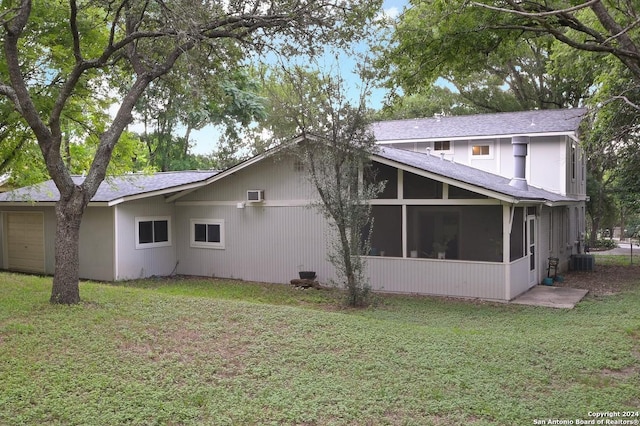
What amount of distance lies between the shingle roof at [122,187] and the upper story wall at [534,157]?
880cm

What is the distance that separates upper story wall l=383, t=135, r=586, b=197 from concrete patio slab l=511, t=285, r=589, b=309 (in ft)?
19.1

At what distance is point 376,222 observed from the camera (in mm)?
13094

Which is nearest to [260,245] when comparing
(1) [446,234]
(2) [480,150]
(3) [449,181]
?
(1) [446,234]

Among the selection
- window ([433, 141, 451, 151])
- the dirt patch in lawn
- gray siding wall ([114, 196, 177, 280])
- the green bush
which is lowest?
the dirt patch in lawn

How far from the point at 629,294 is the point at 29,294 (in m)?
13.3

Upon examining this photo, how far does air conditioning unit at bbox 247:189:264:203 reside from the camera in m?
14.3

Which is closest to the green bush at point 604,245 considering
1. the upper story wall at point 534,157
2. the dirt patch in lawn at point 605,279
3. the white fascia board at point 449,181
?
the upper story wall at point 534,157

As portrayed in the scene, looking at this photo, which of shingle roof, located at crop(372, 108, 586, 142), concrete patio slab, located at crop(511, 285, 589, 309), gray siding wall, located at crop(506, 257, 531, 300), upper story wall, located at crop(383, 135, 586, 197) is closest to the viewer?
concrete patio slab, located at crop(511, 285, 589, 309)

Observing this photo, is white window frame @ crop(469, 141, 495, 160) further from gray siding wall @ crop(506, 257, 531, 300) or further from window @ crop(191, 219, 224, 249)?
window @ crop(191, 219, 224, 249)

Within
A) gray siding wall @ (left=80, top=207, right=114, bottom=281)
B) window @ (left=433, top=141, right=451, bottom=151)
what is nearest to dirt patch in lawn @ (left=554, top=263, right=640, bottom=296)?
window @ (left=433, top=141, right=451, bottom=151)

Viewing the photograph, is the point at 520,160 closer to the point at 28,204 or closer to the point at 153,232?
the point at 153,232

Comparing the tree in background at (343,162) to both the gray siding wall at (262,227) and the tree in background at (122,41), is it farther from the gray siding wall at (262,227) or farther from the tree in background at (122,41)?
the gray siding wall at (262,227)

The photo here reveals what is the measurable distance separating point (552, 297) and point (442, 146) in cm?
927

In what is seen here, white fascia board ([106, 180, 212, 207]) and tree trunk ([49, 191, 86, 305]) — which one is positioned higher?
white fascia board ([106, 180, 212, 207])
